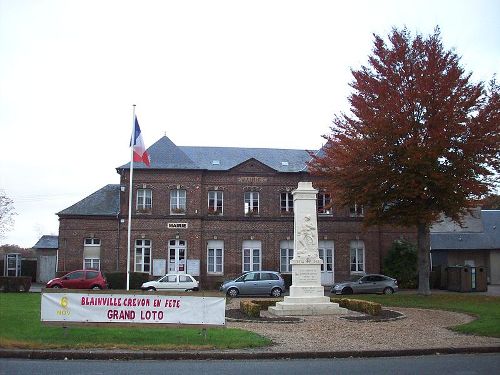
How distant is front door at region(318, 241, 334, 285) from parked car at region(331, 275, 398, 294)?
20.1ft

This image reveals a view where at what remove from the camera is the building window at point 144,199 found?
132 feet

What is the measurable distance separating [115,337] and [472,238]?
37.2 metres

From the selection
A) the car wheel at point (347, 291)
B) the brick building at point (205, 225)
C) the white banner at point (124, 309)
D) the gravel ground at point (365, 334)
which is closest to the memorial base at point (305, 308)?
the gravel ground at point (365, 334)

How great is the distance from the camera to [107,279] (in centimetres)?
3631

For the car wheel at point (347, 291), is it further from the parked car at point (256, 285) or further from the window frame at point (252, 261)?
the window frame at point (252, 261)

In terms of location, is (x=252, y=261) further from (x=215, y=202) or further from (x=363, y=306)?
(x=363, y=306)

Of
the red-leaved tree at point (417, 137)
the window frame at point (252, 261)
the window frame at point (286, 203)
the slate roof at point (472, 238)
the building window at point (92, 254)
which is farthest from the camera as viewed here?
the slate roof at point (472, 238)

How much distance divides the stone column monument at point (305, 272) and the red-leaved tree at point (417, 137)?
5.95 metres

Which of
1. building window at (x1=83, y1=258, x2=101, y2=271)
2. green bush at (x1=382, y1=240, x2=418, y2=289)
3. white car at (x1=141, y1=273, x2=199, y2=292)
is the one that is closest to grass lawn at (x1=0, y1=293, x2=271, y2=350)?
white car at (x1=141, y1=273, x2=199, y2=292)

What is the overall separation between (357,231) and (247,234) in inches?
306

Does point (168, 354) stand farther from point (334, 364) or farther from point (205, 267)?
point (205, 267)

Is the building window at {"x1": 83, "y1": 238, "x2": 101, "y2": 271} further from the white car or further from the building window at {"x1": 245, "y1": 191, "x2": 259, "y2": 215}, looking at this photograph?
the building window at {"x1": 245, "y1": 191, "x2": 259, "y2": 215}

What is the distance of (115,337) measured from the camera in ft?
44.8

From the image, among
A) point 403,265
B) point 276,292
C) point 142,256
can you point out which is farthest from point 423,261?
point 142,256
